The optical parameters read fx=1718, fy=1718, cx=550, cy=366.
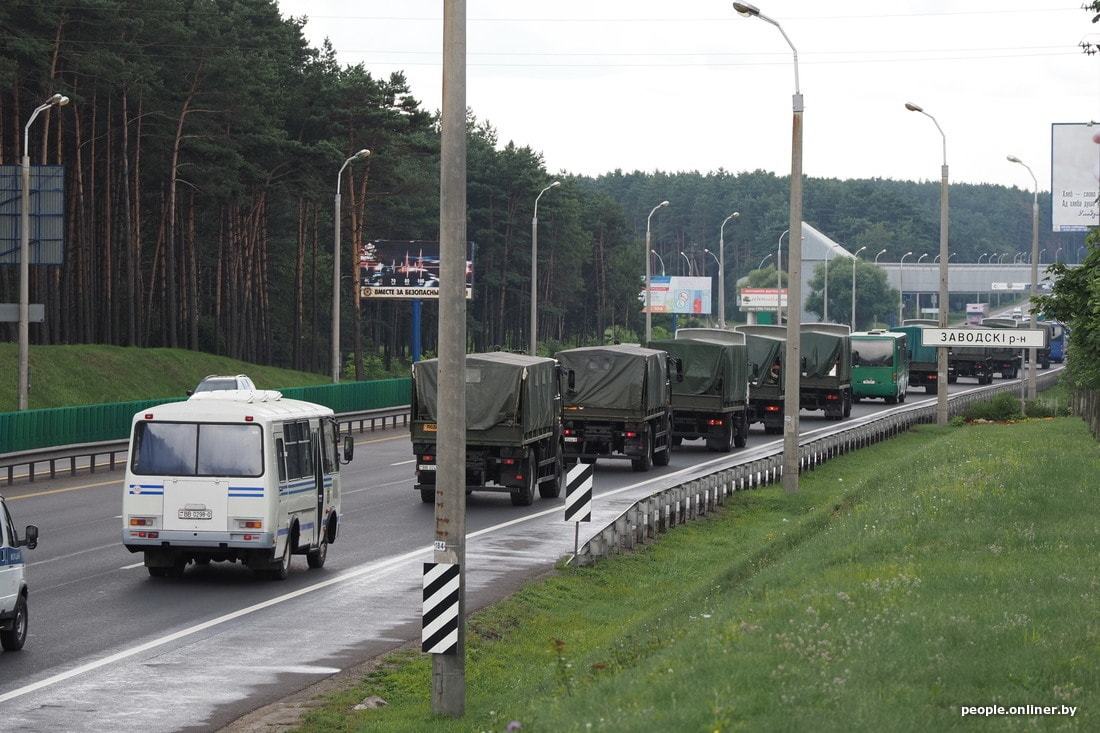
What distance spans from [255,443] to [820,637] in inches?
418

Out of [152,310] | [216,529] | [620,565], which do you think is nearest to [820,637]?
Answer: [216,529]

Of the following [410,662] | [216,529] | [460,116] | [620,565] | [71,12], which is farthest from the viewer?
[71,12]

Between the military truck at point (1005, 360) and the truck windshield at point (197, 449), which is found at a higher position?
the truck windshield at point (197, 449)

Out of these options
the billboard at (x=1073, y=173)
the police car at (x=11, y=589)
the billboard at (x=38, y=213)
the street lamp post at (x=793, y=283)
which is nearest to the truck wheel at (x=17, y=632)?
the police car at (x=11, y=589)

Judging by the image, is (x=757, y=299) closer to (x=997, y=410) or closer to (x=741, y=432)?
(x=997, y=410)

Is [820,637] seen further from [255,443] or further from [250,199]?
[250,199]

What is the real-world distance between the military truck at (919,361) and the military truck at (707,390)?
125ft

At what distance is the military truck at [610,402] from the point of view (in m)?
38.8

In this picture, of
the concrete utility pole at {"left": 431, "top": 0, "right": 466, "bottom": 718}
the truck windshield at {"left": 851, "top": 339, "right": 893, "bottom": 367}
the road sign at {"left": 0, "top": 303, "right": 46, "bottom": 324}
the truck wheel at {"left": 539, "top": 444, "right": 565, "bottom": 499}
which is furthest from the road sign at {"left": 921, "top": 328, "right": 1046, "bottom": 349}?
the concrete utility pole at {"left": 431, "top": 0, "right": 466, "bottom": 718}

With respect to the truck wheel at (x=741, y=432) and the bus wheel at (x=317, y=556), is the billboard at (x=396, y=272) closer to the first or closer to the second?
the truck wheel at (x=741, y=432)

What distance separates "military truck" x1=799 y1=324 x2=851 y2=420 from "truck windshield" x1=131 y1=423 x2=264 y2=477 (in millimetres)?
39772

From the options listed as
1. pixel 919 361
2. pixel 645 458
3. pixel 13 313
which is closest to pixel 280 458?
pixel 645 458

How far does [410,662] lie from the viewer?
15.9 metres

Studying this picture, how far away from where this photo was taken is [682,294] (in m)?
154
